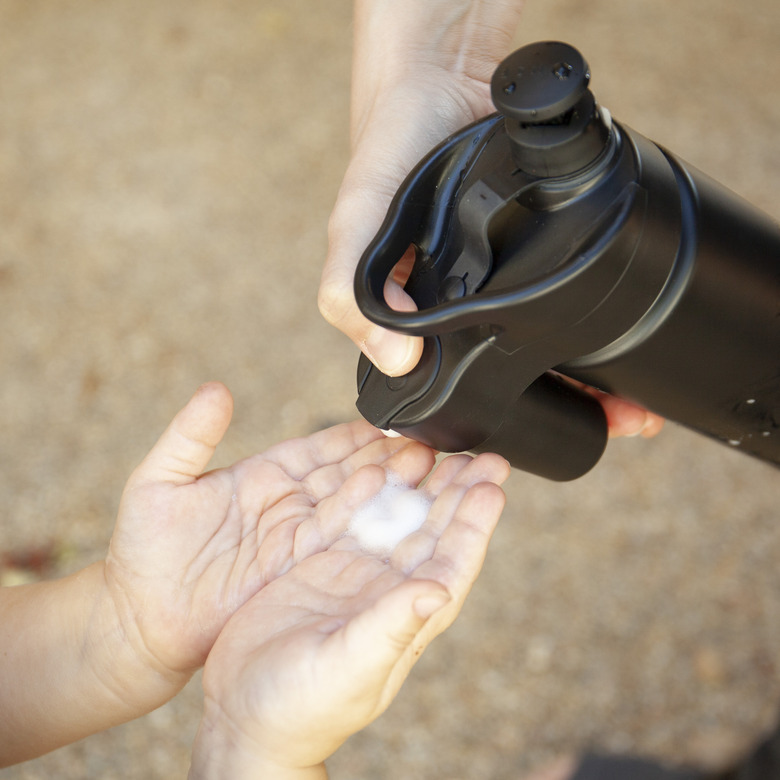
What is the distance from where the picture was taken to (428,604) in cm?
73

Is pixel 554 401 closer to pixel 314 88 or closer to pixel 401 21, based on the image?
pixel 401 21

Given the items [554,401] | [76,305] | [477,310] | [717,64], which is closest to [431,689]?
[554,401]

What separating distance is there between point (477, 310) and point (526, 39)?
2.15 metres

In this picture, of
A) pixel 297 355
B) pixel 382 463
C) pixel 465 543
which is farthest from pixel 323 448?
pixel 297 355

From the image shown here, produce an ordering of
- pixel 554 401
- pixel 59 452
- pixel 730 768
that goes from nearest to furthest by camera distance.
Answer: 1. pixel 554 401
2. pixel 730 768
3. pixel 59 452

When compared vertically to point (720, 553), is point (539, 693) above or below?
below

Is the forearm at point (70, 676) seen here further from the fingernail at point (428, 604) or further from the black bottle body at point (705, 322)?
the black bottle body at point (705, 322)

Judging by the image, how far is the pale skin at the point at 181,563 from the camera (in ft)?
3.11

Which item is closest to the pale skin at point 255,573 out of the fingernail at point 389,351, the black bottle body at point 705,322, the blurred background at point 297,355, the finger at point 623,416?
the fingernail at point 389,351

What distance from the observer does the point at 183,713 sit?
1619 mm

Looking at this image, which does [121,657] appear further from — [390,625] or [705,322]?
[705,322]

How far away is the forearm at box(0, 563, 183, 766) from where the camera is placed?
1.00 metres

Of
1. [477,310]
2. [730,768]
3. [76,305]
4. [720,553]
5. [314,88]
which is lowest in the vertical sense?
[730,768]

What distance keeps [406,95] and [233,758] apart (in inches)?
34.1
